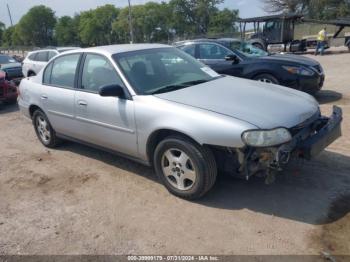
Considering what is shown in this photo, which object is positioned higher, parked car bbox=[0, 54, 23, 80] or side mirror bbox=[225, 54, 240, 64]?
side mirror bbox=[225, 54, 240, 64]

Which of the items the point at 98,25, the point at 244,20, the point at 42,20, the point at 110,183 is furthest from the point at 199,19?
the point at 110,183

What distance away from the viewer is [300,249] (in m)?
2.98

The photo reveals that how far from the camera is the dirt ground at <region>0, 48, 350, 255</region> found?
3.16 meters

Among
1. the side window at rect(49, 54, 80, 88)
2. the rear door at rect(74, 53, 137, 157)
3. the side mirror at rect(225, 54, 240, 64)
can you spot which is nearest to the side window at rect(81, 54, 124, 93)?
the rear door at rect(74, 53, 137, 157)

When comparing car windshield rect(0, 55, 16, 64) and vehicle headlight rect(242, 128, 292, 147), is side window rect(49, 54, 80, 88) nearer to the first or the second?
vehicle headlight rect(242, 128, 292, 147)

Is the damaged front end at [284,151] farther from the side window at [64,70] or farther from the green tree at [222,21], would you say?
the green tree at [222,21]

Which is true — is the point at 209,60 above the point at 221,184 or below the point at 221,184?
above

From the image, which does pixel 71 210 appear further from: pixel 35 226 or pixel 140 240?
pixel 140 240

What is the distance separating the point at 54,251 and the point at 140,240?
0.79 meters

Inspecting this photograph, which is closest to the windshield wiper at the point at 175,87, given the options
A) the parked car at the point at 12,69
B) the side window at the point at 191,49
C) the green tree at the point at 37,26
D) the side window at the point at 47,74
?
the side window at the point at 47,74

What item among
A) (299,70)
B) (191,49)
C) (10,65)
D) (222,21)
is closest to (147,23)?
(222,21)

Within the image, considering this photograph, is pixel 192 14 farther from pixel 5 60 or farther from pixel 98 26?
pixel 5 60

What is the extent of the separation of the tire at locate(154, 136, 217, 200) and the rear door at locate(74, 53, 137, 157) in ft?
1.49

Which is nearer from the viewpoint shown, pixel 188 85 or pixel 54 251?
pixel 54 251
